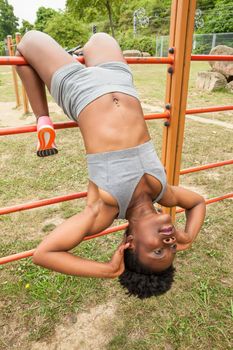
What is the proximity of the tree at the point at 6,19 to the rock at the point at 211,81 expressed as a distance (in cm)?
4620

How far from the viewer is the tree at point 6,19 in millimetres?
47469

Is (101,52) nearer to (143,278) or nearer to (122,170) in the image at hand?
(122,170)

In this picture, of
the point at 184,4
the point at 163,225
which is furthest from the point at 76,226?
the point at 184,4

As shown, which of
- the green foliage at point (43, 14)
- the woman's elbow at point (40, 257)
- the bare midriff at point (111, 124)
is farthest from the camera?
the green foliage at point (43, 14)

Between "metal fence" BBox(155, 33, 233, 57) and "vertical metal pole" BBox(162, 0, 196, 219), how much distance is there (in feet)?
67.7

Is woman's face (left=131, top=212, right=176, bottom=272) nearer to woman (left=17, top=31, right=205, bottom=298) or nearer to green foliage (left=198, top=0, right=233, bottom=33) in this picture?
woman (left=17, top=31, right=205, bottom=298)

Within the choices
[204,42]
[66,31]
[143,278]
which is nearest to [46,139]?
[143,278]

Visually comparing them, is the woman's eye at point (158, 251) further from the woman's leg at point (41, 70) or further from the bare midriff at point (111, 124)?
the woman's leg at point (41, 70)

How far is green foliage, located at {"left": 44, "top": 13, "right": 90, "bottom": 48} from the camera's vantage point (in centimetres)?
2469

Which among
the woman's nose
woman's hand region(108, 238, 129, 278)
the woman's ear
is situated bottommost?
woman's hand region(108, 238, 129, 278)

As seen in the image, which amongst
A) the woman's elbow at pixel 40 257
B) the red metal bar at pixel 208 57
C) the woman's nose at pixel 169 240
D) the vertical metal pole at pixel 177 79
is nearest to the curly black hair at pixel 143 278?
the woman's nose at pixel 169 240

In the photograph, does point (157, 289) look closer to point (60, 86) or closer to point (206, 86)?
point (60, 86)

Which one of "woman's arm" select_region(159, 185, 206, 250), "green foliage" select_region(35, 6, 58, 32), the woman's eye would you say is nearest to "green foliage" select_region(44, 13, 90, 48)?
"green foliage" select_region(35, 6, 58, 32)

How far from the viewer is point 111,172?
1591 mm
